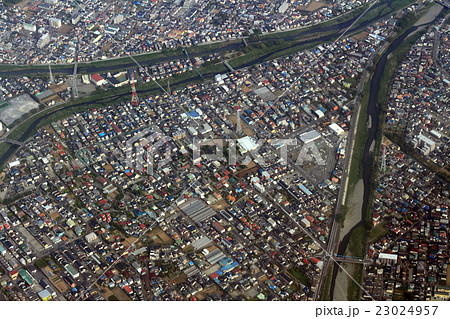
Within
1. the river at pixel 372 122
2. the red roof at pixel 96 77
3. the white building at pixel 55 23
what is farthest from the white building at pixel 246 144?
the white building at pixel 55 23

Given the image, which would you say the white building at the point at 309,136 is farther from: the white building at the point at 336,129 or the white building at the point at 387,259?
the white building at the point at 387,259

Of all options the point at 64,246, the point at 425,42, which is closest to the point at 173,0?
the point at 425,42

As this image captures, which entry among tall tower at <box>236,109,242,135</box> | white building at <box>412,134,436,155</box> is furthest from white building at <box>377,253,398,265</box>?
tall tower at <box>236,109,242,135</box>

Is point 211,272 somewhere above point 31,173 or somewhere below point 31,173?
below

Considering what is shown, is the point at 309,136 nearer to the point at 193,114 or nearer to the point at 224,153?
the point at 224,153

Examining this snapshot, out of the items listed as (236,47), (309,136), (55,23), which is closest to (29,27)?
(55,23)

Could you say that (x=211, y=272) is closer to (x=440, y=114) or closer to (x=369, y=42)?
(x=440, y=114)

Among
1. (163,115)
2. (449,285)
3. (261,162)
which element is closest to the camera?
(449,285)

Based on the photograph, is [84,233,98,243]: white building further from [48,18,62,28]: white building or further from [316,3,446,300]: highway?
[48,18,62,28]: white building
